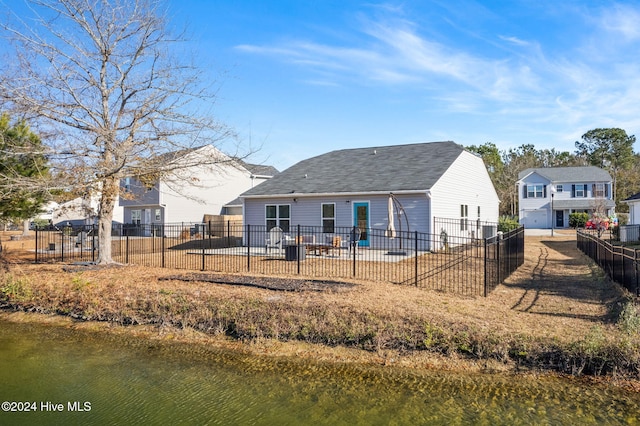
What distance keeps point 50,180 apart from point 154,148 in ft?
10.2

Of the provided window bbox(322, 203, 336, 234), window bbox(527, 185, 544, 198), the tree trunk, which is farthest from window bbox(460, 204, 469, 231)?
window bbox(527, 185, 544, 198)

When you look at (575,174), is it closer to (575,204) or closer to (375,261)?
(575,204)

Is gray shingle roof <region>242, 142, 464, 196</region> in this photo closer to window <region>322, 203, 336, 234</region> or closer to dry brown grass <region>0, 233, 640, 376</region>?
window <region>322, 203, 336, 234</region>

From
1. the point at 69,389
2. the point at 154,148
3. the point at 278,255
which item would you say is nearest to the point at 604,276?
the point at 278,255

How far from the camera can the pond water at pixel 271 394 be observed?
5465mm

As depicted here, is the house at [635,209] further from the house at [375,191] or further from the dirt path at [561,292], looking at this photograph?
the dirt path at [561,292]

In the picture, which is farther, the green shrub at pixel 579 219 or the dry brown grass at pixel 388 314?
the green shrub at pixel 579 219

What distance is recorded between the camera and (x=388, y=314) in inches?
317

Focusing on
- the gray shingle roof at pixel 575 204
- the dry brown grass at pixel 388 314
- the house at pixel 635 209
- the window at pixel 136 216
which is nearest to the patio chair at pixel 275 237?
the dry brown grass at pixel 388 314

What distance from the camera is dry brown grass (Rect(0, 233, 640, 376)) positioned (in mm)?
6805

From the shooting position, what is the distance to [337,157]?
84.2ft

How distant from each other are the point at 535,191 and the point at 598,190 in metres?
5.98

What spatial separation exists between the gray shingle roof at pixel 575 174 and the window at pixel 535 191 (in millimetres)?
1344

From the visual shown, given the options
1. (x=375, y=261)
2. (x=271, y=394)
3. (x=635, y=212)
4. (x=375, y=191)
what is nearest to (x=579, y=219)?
(x=635, y=212)
